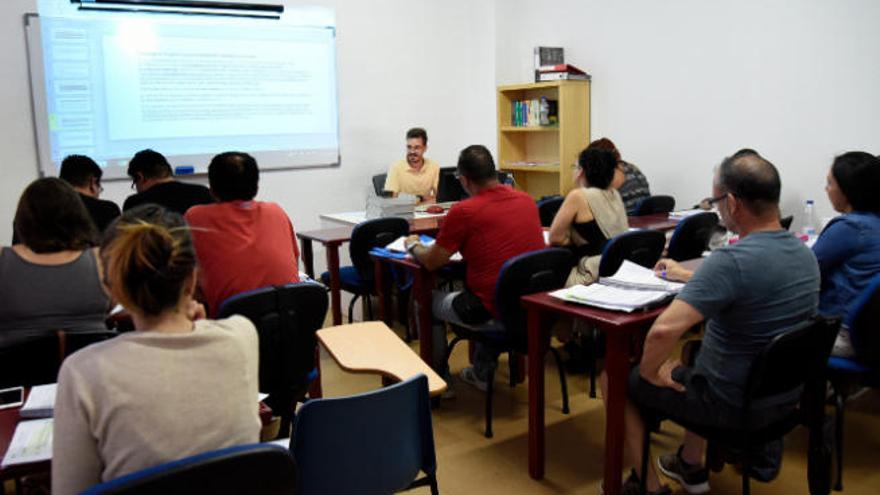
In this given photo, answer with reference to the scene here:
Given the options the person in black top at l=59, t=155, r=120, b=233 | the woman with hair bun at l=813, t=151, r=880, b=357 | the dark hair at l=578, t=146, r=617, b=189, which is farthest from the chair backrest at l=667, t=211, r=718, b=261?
the person in black top at l=59, t=155, r=120, b=233

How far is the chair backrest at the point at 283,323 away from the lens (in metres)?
2.60

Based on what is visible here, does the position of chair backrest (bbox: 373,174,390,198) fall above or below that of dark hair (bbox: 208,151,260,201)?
below

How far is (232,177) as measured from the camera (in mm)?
2818

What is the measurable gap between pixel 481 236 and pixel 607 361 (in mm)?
1014

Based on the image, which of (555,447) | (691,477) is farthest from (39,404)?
(691,477)

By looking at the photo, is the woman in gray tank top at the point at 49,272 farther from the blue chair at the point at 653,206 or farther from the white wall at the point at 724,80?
the white wall at the point at 724,80

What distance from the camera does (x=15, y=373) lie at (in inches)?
98.1

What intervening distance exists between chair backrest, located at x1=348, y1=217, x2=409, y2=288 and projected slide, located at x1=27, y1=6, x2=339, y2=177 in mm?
2263

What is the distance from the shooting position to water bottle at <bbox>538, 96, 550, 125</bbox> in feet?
21.5

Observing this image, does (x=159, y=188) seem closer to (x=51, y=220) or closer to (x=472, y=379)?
(x=51, y=220)

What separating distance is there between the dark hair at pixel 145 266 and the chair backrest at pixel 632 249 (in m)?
2.43

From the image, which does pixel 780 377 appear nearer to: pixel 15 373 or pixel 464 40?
pixel 15 373

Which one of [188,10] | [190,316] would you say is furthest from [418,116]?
[190,316]

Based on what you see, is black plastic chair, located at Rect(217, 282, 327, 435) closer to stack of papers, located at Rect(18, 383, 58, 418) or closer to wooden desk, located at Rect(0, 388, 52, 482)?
stack of papers, located at Rect(18, 383, 58, 418)
